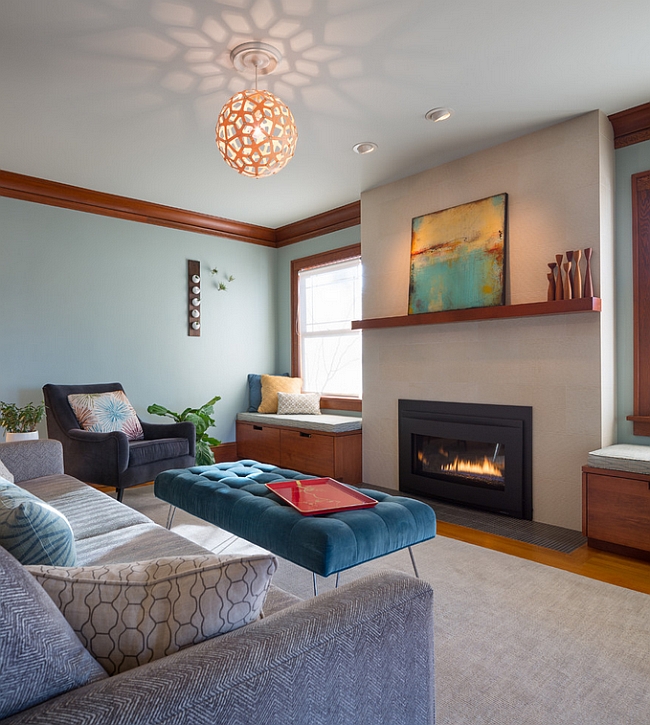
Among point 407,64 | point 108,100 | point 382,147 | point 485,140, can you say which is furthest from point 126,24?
point 485,140

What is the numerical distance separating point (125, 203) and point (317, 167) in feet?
6.12

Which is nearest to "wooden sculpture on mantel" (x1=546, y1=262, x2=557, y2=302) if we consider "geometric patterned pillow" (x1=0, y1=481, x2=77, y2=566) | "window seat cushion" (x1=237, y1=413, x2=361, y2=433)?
"window seat cushion" (x1=237, y1=413, x2=361, y2=433)

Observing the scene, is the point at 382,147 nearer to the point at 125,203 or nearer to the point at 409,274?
the point at 409,274

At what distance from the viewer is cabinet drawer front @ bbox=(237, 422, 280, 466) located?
4.96 m

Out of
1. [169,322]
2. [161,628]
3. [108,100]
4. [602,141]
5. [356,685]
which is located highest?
[108,100]

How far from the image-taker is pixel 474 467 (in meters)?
3.73

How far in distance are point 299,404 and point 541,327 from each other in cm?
254

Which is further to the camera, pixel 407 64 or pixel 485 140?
pixel 485 140

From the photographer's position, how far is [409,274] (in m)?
4.08

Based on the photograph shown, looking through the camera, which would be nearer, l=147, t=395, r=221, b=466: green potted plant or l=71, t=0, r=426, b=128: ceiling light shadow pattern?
l=71, t=0, r=426, b=128: ceiling light shadow pattern

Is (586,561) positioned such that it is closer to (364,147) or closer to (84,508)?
(84,508)

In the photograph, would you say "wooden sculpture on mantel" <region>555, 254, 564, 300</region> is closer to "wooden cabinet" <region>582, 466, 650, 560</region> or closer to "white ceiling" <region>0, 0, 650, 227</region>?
"white ceiling" <region>0, 0, 650, 227</region>

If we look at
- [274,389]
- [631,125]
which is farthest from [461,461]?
[631,125]

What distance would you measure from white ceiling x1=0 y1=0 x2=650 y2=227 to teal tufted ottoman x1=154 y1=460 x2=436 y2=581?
82.2 inches
